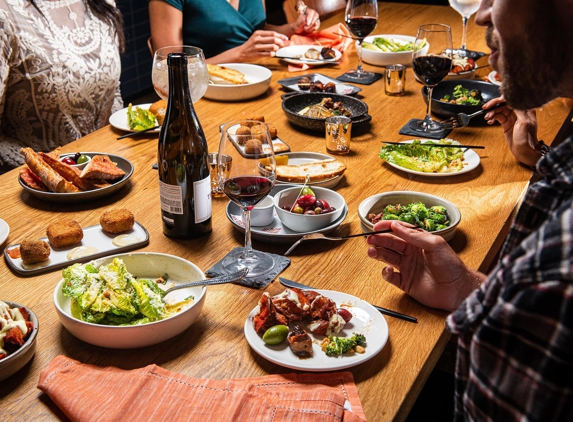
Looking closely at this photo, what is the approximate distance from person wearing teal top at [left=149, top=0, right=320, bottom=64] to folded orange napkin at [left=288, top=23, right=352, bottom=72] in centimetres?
5

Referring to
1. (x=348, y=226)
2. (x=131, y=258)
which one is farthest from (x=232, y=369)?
(x=348, y=226)

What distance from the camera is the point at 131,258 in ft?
4.19

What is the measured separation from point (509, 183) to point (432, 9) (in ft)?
7.98

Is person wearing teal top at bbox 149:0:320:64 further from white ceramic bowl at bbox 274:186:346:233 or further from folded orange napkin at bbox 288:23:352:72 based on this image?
white ceramic bowl at bbox 274:186:346:233

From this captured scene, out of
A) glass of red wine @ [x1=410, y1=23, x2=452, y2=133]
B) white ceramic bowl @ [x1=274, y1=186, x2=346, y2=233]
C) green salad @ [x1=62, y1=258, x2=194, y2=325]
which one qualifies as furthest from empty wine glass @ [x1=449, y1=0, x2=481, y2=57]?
green salad @ [x1=62, y1=258, x2=194, y2=325]

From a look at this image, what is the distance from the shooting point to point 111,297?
1097mm

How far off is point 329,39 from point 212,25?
620mm

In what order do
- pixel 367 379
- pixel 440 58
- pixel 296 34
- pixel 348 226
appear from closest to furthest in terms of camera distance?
pixel 367 379, pixel 348 226, pixel 440 58, pixel 296 34

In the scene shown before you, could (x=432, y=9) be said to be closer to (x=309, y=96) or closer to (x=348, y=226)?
(x=309, y=96)

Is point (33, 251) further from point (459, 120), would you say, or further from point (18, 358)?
point (459, 120)

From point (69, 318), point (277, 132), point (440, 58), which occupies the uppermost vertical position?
point (440, 58)

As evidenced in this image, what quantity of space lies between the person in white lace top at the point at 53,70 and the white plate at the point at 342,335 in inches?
57.9

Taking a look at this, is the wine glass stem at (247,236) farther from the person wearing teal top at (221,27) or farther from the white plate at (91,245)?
the person wearing teal top at (221,27)

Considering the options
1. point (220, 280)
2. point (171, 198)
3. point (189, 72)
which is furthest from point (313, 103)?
point (220, 280)
